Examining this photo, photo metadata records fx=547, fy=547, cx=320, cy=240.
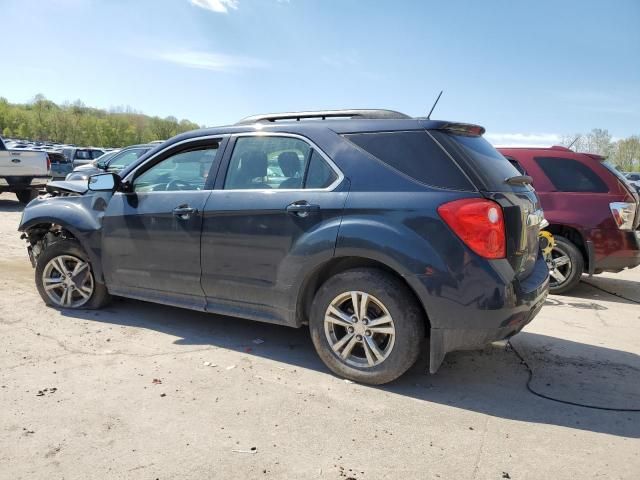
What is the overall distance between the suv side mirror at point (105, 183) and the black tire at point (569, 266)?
529 cm

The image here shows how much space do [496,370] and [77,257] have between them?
3909 millimetres

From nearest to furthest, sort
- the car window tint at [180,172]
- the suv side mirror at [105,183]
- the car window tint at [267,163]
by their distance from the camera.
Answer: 1. the car window tint at [267,163]
2. the car window tint at [180,172]
3. the suv side mirror at [105,183]

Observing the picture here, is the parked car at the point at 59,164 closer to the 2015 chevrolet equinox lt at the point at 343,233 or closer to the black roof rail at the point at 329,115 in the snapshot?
the 2015 chevrolet equinox lt at the point at 343,233

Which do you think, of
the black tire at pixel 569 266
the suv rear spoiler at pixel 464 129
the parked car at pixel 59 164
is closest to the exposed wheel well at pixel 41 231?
the suv rear spoiler at pixel 464 129

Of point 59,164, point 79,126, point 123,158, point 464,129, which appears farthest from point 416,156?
point 79,126

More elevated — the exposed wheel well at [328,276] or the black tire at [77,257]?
the exposed wheel well at [328,276]

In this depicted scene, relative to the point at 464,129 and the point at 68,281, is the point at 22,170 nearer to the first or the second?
the point at 68,281

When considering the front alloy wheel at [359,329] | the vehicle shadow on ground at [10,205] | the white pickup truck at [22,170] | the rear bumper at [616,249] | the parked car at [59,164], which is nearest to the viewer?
the front alloy wheel at [359,329]

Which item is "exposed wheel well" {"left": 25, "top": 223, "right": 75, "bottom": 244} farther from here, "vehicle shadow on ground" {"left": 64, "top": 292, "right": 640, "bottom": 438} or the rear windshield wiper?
the rear windshield wiper

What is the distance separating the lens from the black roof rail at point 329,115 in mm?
4070

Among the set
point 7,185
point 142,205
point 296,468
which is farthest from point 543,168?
point 7,185

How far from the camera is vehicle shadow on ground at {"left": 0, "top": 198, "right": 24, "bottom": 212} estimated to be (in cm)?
1473

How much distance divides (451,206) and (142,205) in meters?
2.71

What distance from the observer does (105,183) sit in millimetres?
4965
